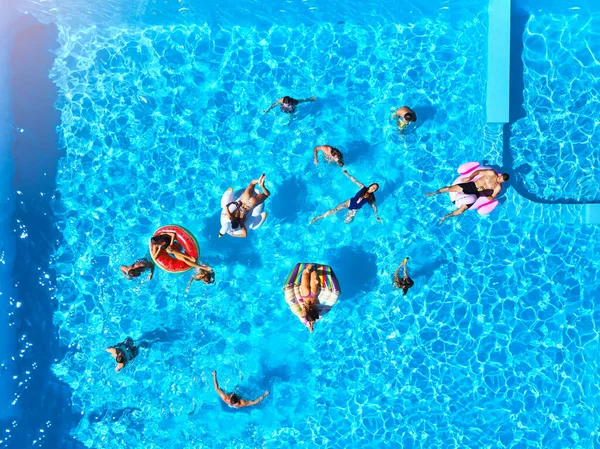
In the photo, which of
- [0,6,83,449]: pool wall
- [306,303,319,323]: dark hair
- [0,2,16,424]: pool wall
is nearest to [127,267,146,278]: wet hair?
[0,6,83,449]: pool wall

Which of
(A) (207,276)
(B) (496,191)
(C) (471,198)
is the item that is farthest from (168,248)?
(B) (496,191)

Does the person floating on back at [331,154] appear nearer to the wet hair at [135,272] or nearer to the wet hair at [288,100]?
the wet hair at [288,100]

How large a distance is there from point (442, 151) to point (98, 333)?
646 cm

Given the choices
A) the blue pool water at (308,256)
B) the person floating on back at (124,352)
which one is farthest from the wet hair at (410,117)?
the person floating on back at (124,352)

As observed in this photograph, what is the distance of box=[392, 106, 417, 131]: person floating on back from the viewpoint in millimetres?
7059

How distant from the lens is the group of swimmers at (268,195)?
689cm

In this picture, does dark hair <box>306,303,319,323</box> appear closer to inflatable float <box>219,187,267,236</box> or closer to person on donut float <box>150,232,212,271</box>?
inflatable float <box>219,187,267,236</box>

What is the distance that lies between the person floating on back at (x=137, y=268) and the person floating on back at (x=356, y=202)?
2.70m

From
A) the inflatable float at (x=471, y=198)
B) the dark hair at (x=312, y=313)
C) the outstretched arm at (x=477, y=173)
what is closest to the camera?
the dark hair at (x=312, y=313)

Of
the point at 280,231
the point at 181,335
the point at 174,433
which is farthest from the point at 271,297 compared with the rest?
the point at 174,433

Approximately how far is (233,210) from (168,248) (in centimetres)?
112

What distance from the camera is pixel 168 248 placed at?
6883 mm

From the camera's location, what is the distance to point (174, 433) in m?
7.56

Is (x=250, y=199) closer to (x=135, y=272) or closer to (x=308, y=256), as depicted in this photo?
(x=308, y=256)
